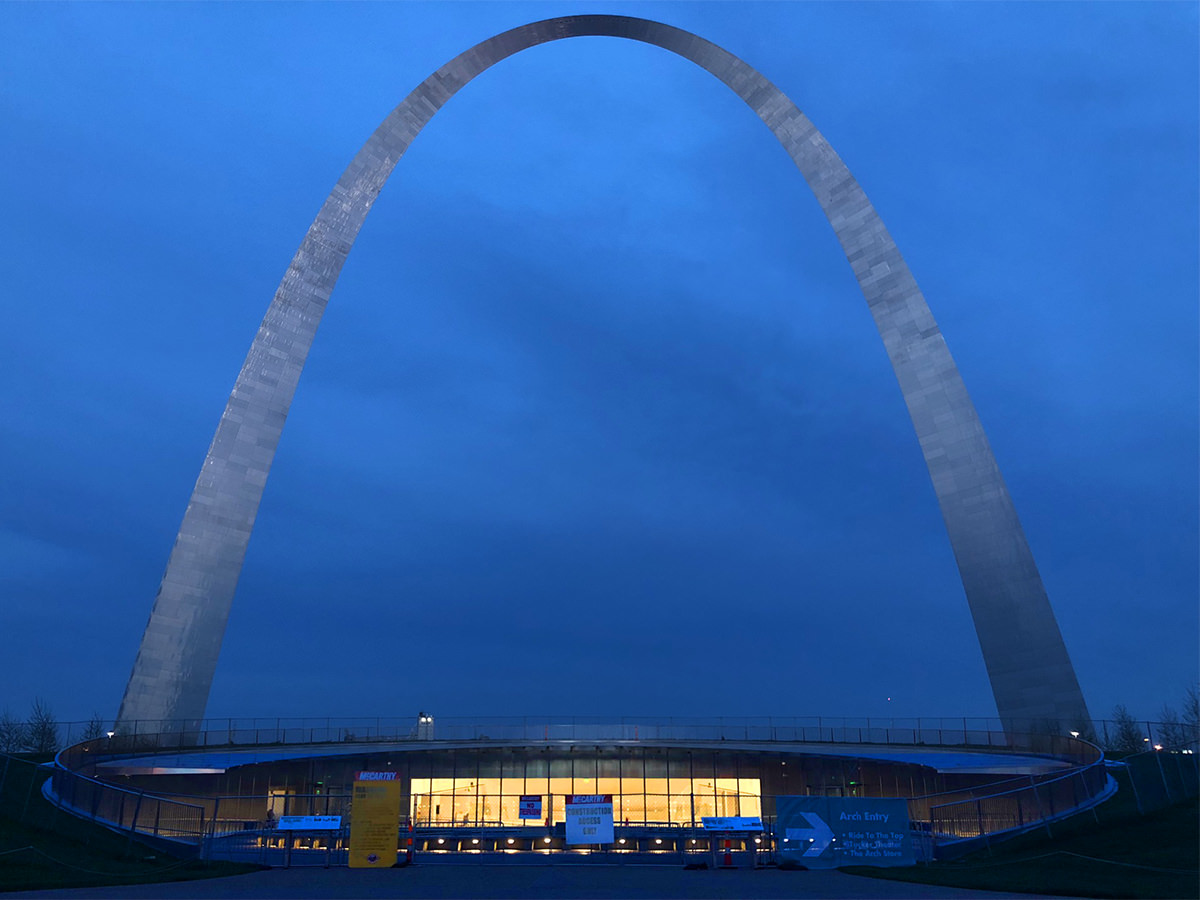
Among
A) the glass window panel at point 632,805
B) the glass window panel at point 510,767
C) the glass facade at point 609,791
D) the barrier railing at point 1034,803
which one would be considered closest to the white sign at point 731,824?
the barrier railing at point 1034,803

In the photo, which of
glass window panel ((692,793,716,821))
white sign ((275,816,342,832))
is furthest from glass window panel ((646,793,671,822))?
white sign ((275,816,342,832))

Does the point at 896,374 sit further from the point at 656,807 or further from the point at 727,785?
the point at 656,807

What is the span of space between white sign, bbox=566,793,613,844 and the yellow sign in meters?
A: 4.36

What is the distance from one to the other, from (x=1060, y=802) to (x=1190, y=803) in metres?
3.02

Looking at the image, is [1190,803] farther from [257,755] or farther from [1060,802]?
[257,755]

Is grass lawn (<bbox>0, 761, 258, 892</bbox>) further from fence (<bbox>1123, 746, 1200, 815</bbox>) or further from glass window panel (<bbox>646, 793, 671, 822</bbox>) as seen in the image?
glass window panel (<bbox>646, 793, 671, 822</bbox>)

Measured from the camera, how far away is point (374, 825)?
22.2m

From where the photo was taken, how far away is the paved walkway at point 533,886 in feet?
53.7

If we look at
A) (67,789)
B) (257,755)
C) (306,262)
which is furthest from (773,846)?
(306,262)

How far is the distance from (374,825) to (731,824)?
8.95m

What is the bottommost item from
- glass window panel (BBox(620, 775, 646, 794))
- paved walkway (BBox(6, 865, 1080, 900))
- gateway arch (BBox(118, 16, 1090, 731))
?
paved walkway (BBox(6, 865, 1080, 900))

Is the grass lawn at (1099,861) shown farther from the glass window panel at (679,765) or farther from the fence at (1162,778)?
the glass window panel at (679,765)

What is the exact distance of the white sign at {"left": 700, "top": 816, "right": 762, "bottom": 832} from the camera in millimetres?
23516

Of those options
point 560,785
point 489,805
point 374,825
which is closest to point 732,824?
point 374,825
